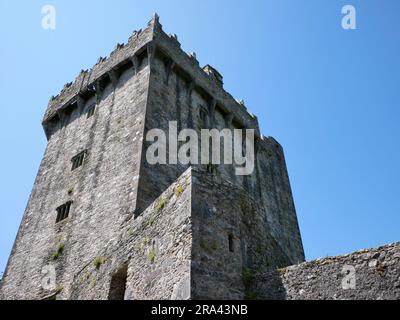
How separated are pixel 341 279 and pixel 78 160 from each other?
1396 cm

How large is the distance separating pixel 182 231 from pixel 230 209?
137cm

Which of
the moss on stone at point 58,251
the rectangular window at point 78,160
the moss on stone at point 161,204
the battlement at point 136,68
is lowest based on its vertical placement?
the moss on stone at point 161,204

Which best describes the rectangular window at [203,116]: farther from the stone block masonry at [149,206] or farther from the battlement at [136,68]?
the battlement at [136,68]

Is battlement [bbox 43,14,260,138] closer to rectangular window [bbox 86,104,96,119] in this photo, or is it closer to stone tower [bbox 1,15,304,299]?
stone tower [bbox 1,15,304,299]

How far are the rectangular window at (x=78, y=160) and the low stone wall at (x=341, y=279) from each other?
1216 centimetres

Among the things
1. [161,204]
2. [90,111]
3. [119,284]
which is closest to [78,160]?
[90,111]

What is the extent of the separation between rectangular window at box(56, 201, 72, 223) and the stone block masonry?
58mm

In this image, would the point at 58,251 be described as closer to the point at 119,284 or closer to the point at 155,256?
the point at 119,284

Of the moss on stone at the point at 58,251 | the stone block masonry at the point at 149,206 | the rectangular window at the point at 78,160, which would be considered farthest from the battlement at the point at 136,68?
the moss on stone at the point at 58,251

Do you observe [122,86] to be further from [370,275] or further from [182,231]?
[370,275]

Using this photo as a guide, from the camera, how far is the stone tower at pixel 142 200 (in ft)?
29.6

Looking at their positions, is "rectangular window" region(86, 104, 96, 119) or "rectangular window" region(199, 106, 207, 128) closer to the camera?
"rectangular window" region(199, 106, 207, 128)

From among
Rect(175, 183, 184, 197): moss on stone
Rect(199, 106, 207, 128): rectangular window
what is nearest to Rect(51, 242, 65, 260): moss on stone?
Rect(175, 183, 184, 197): moss on stone

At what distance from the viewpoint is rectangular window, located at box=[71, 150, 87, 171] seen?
62.9ft
